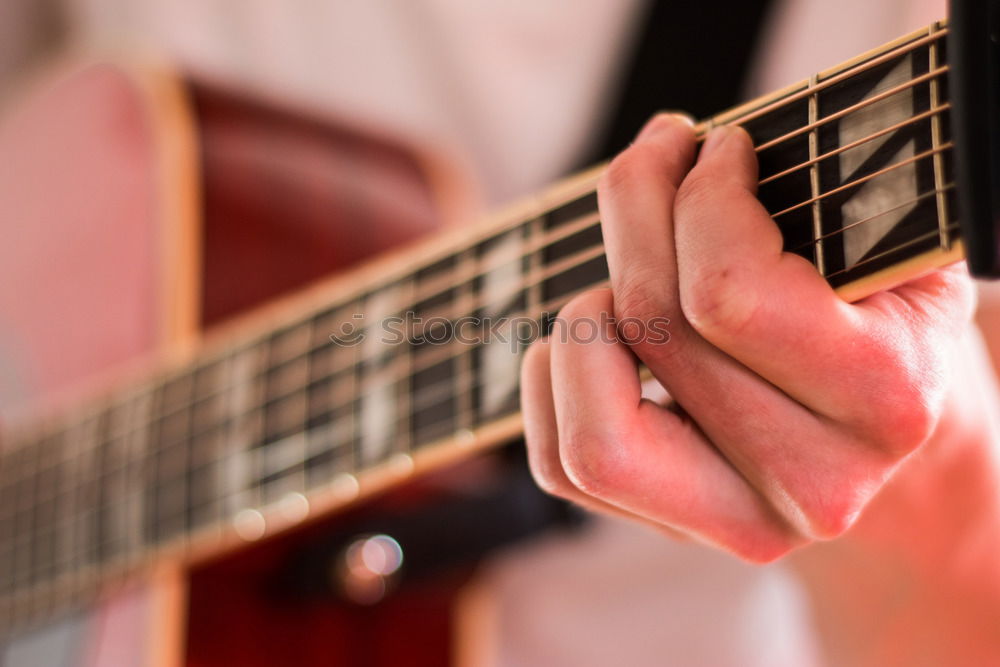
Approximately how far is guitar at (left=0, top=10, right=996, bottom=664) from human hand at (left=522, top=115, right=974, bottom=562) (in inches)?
0.9

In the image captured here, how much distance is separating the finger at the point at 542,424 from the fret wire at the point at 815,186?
98 millimetres

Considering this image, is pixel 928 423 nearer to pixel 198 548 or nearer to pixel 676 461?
pixel 676 461

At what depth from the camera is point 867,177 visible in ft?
0.88

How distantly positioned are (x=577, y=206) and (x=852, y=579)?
0.91ft

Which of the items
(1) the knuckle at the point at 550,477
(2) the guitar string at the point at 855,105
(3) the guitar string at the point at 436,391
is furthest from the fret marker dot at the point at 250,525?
(2) the guitar string at the point at 855,105

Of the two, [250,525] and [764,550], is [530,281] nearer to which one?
[764,550]

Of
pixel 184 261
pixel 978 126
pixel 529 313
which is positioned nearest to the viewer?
pixel 978 126

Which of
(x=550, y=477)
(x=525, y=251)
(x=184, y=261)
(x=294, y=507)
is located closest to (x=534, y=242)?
(x=525, y=251)

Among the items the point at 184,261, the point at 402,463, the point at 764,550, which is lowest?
the point at 764,550

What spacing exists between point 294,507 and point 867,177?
37 centimetres

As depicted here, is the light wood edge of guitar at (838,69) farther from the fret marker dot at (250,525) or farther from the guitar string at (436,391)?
the fret marker dot at (250,525)

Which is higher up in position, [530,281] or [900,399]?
[530,281]

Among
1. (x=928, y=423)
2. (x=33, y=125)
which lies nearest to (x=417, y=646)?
(x=928, y=423)

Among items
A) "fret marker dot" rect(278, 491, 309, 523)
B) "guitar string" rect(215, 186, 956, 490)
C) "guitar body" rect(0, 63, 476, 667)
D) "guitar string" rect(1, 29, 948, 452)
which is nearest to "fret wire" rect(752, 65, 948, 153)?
"guitar string" rect(1, 29, 948, 452)
